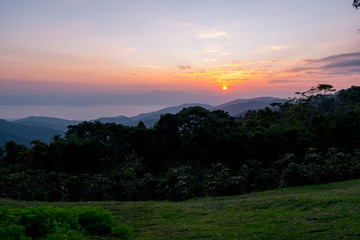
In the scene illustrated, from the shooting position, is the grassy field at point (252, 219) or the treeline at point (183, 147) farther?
the treeline at point (183, 147)

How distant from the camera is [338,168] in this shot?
15469mm

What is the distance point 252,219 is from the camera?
819 centimetres

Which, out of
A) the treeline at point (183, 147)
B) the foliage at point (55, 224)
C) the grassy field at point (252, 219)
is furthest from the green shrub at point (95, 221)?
the treeline at point (183, 147)

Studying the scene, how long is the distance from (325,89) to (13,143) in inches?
1645

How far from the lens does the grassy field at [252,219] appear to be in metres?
6.67

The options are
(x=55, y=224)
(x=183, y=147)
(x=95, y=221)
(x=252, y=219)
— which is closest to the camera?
(x=55, y=224)

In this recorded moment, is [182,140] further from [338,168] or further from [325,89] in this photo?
[325,89]

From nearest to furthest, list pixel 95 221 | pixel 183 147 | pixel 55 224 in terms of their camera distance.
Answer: pixel 55 224 → pixel 95 221 → pixel 183 147

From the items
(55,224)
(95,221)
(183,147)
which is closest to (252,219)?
(95,221)

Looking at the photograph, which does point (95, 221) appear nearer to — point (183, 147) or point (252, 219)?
point (252, 219)

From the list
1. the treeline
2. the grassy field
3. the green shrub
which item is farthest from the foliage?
the treeline

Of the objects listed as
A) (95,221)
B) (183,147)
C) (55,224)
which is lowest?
(183,147)

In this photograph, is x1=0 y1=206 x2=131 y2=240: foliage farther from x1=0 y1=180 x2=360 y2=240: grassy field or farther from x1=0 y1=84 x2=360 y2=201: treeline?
x1=0 y1=84 x2=360 y2=201: treeline

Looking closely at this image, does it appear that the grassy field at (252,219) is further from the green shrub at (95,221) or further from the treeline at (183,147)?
the treeline at (183,147)
